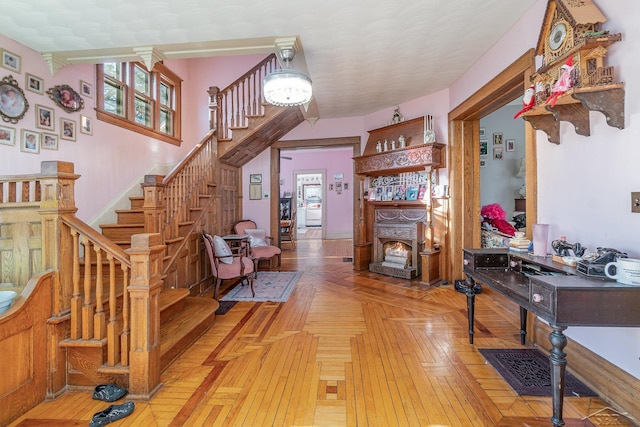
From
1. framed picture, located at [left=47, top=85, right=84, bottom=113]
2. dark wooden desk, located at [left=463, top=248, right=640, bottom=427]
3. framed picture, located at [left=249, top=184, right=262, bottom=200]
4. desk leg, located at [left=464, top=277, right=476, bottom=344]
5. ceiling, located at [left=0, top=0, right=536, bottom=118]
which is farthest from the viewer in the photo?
framed picture, located at [left=249, top=184, right=262, bottom=200]

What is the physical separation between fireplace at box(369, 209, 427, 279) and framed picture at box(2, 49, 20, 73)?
512 centimetres

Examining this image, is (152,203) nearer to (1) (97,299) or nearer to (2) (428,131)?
(1) (97,299)

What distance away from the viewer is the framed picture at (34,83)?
2.96 meters

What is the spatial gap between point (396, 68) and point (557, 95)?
225 centimetres

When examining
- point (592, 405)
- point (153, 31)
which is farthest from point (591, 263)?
point (153, 31)

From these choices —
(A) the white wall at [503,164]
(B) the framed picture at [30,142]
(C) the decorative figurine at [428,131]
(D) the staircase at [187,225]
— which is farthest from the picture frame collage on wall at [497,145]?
(B) the framed picture at [30,142]

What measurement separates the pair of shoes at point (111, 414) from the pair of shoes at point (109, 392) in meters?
0.11

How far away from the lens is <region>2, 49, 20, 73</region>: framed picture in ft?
9.07

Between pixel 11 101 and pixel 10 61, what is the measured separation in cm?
42

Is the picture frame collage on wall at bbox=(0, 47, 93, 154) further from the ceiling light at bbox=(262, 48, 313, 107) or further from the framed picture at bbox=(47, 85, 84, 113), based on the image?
the ceiling light at bbox=(262, 48, 313, 107)

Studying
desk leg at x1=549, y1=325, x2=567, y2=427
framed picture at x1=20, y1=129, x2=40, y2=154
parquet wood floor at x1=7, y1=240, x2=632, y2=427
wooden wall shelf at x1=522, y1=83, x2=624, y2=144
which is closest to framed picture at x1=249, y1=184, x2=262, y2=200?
parquet wood floor at x1=7, y1=240, x2=632, y2=427

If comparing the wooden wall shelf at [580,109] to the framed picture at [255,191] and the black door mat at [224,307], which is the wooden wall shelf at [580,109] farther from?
the framed picture at [255,191]

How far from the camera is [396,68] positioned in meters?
3.72

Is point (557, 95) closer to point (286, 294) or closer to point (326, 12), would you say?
point (326, 12)
